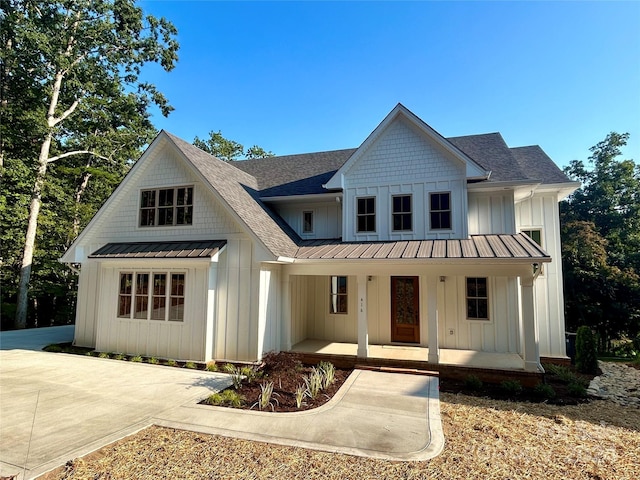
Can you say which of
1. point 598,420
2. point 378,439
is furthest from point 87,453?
point 598,420

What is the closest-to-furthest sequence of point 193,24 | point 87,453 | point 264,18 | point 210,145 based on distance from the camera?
point 87,453 < point 264,18 < point 193,24 < point 210,145

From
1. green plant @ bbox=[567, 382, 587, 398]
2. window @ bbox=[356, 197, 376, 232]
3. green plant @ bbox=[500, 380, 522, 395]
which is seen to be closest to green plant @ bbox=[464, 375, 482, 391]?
green plant @ bbox=[500, 380, 522, 395]

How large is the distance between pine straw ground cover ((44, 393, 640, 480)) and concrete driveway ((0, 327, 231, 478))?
568mm

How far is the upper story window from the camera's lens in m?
10.5

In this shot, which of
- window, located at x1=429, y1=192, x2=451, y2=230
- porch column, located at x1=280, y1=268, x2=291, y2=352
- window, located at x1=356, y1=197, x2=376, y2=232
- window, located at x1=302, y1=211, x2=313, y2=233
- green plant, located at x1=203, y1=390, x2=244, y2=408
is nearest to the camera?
green plant, located at x1=203, y1=390, x2=244, y2=408

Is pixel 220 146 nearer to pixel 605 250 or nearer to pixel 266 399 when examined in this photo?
pixel 266 399

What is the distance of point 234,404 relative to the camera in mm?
6371

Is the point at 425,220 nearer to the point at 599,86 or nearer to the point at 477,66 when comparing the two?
the point at 477,66

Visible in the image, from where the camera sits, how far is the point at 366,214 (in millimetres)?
11227

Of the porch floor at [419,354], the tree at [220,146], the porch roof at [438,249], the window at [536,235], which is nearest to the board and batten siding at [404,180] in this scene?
the porch roof at [438,249]

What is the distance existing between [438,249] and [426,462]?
→ 6001 millimetres

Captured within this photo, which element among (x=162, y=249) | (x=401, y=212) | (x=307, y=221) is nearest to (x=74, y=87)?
(x=162, y=249)

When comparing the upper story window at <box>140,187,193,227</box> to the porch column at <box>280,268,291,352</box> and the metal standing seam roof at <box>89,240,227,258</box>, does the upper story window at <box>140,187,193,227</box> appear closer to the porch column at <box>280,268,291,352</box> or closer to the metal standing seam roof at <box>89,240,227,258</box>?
the metal standing seam roof at <box>89,240,227,258</box>

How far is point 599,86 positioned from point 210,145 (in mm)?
29467
